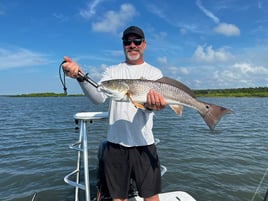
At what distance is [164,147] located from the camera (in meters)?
11.8

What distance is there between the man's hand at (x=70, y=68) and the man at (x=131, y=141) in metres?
0.45

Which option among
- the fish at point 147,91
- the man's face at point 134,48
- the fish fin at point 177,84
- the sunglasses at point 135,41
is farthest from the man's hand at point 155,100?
the sunglasses at point 135,41

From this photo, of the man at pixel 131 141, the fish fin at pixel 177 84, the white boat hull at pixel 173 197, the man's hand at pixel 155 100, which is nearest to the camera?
the man's hand at pixel 155 100

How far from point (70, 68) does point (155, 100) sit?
1.12m

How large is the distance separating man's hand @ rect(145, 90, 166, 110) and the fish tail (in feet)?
2.13

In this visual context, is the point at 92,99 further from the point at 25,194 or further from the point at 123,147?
the point at 25,194

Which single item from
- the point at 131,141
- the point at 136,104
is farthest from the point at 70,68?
the point at 131,141

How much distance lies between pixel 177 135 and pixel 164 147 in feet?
10.4

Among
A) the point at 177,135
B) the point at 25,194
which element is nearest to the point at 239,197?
the point at 25,194

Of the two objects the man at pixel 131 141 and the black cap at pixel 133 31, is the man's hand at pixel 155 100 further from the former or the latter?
the black cap at pixel 133 31

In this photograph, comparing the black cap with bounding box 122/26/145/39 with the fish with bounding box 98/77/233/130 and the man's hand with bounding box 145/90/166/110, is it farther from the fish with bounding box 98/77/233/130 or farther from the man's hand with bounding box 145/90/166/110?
the man's hand with bounding box 145/90/166/110

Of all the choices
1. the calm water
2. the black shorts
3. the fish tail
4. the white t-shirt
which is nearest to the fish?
the fish tail

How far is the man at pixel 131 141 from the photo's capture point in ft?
11.1

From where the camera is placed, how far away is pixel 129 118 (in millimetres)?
3391
